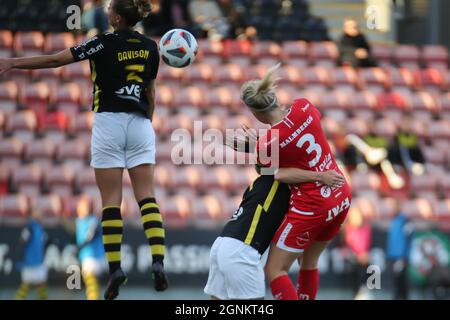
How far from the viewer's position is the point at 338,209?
24.6 ft

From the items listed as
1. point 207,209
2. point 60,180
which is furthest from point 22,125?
point 207,209

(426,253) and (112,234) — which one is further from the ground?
(112,234)

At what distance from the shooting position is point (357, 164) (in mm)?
15812

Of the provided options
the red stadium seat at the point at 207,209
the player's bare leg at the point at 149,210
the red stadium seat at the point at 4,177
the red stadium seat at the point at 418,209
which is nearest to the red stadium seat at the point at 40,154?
the red stadium seat at the point at 4,177

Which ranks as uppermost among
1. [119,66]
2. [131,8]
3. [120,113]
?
[131,8]

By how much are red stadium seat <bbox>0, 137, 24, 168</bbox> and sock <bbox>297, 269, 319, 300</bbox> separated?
8.37 metres

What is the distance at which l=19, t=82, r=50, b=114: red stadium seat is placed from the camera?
16.1m

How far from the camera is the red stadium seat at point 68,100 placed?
52.8 feet

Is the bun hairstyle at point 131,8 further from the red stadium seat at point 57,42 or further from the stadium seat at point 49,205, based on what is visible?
the red stadium seat at point 57,42

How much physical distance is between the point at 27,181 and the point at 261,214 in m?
8.30

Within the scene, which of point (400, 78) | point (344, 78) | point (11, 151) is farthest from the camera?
point (400, 78)

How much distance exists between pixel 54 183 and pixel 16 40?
2969 mm

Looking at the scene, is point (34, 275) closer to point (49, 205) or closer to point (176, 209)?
point (49, 205)
